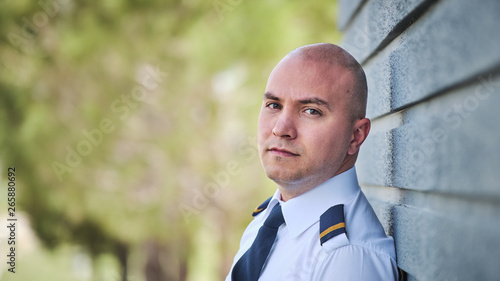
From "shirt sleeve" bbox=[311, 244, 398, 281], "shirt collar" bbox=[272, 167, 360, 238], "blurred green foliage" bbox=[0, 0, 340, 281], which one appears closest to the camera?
"shirt sleeve" bbox=[311, 244, 398, 281]

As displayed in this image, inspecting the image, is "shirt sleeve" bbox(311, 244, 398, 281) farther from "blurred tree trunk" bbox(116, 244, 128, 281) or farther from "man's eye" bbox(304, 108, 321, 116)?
"blurred tree trunk" bbox(116, 244, 128, 281)

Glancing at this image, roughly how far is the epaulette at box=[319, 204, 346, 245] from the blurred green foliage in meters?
4.84

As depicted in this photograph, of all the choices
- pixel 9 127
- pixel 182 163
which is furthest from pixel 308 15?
pixel 9 127

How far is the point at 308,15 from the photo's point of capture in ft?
19.6

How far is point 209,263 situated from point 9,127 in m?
3.52

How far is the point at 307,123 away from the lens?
1339 millimetres

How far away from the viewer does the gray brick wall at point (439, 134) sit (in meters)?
0.79

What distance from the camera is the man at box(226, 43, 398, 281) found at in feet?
4.22

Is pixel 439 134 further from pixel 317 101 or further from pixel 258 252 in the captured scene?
pixel 258 252

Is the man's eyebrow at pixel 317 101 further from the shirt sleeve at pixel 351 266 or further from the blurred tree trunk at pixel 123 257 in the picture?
the blurred tree trunk at pixel 123 257

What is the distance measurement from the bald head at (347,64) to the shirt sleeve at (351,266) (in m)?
0.39

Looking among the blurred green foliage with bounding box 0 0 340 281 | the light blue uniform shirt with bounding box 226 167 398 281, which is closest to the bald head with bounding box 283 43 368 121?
the light blue uniform shirt with bounding box 226 167 398 281

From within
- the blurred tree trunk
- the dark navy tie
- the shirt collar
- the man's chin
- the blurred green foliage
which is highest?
the blurred green foliage

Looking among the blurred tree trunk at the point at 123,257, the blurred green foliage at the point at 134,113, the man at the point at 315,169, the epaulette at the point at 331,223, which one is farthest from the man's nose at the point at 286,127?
the blurred tree trunk at the point at 123,257
